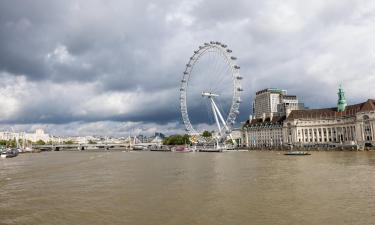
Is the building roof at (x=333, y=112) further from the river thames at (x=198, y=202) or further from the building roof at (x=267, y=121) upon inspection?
the river thames at (x=198, y=202)

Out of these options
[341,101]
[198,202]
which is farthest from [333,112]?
[198,202]

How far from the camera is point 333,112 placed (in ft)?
411

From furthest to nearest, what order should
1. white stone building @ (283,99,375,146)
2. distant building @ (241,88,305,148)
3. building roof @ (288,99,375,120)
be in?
1. distant building @ (241,88,305,148)
2. building roof @ (288,99,375,120)
3. white stone building @ (283,99,375,146)

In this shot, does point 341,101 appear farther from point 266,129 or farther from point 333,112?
point 266,129

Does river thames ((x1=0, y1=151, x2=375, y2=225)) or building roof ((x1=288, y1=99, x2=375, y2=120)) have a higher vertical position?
building roof ((x1=288, y1=99, x2=375, y2=120))

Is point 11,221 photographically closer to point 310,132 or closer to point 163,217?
point 163,217

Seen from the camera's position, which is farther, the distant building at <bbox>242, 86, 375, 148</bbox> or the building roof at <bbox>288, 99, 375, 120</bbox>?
the building roof at <bbox>288, 99, 375, 120</bbox>

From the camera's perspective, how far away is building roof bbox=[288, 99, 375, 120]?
350ft

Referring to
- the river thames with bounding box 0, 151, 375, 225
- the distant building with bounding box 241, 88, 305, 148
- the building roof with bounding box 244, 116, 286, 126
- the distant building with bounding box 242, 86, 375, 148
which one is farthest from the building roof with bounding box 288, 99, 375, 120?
the river thames with bounding box 0, 151, 375, 225

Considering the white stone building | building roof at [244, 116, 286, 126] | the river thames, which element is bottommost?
the river thames

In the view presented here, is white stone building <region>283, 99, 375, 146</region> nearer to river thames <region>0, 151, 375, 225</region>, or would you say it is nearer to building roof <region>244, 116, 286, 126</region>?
building roof <region>244, 116, 286, 126</region>

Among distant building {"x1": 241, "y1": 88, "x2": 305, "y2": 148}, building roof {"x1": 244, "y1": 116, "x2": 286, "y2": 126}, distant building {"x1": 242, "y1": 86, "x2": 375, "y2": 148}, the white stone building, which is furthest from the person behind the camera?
building roof {"x1": 244, "y1": 116, "x2": 286, "y2": 126}

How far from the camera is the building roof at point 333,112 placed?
350ft

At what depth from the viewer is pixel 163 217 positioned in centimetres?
1873
